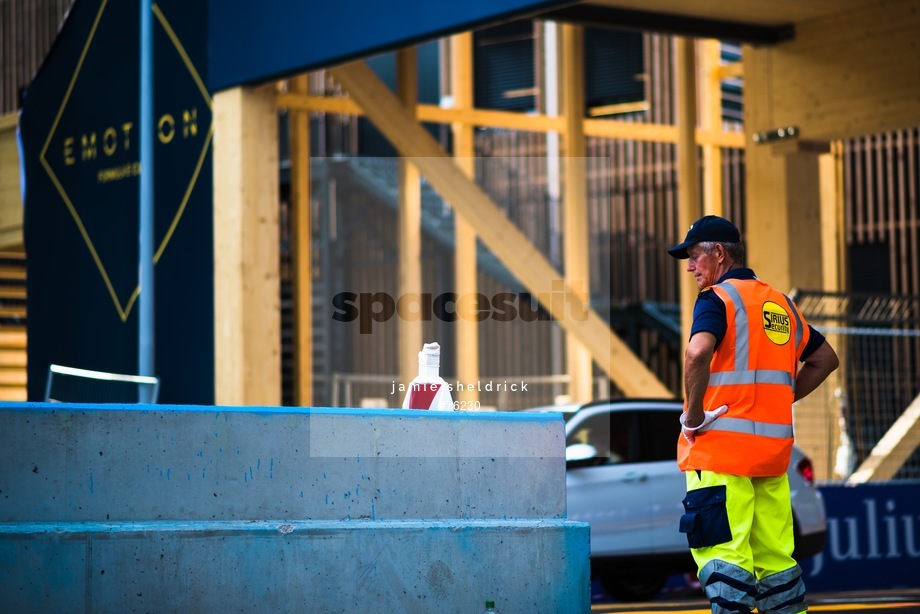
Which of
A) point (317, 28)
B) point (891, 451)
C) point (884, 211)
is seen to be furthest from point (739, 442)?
point (884, 211)

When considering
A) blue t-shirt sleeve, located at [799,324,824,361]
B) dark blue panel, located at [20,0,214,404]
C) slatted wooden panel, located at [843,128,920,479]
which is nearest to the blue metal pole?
dark blue panel, located at [20,0,214,404]

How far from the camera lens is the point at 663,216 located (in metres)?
28.0

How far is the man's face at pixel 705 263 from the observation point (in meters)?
6.68

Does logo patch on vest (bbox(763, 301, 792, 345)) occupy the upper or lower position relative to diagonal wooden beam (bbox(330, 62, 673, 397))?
lower

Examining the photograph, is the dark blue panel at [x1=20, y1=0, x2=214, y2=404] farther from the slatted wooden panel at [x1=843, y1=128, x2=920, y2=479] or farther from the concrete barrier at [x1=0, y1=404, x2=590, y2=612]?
the slatted wooden panel at [x1=843, y1=128, x2=920, y2=479]

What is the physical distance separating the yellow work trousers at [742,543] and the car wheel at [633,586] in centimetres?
723

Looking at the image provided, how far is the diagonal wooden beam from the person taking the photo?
1795 cm

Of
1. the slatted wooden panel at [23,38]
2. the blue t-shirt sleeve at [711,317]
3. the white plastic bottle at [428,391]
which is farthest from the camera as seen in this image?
the slatted wooden panel at [23,38]

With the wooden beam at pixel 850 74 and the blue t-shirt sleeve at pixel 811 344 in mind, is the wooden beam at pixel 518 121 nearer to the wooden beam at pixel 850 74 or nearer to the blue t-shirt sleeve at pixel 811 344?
the wooden beam at pixel 850 74

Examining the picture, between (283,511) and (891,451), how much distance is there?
11676 mm

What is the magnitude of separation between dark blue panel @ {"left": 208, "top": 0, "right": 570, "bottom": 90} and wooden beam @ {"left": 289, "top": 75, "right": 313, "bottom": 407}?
4.77 m

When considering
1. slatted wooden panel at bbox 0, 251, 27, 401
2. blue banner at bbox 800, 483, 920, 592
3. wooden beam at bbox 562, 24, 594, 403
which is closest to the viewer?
blue banner at bbox 800, 483, 920, 592

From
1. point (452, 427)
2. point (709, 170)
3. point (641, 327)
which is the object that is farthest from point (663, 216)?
point (452, 427)

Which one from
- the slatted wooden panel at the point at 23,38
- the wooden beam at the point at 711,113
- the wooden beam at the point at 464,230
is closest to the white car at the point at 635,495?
the wooden beam at the point at 464,230
